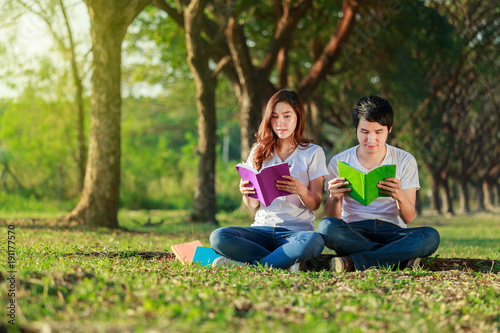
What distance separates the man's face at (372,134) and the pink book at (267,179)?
31.5 inches

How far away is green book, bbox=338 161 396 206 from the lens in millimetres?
4055

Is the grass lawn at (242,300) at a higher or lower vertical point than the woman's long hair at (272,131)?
lower

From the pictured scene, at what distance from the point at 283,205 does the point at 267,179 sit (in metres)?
0.47

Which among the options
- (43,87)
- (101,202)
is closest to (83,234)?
(101,202)

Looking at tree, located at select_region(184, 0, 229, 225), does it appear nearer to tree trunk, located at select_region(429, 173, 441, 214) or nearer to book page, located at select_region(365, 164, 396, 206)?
book page, located at select_region(365, 164, 396, 206)

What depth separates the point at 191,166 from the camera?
23.6 m

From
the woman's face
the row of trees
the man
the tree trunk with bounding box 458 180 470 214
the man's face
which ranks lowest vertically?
the tree trunk with bounding box 458 180 470 214

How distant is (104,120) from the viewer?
8.23m

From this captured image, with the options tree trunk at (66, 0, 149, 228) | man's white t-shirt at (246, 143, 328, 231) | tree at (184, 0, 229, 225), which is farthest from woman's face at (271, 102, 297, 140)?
tree at (184, 0, 229, 225)

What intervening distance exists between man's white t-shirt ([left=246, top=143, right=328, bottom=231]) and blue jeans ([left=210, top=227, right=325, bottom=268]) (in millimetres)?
85

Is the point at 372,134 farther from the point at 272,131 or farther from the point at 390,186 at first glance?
the point at 272,131

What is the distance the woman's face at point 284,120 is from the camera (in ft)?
14.9

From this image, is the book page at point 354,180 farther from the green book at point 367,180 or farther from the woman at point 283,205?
the woman at point 283,205

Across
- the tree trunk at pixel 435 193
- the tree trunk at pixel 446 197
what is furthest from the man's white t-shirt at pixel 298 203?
the tree trunk at pixel 446 197
